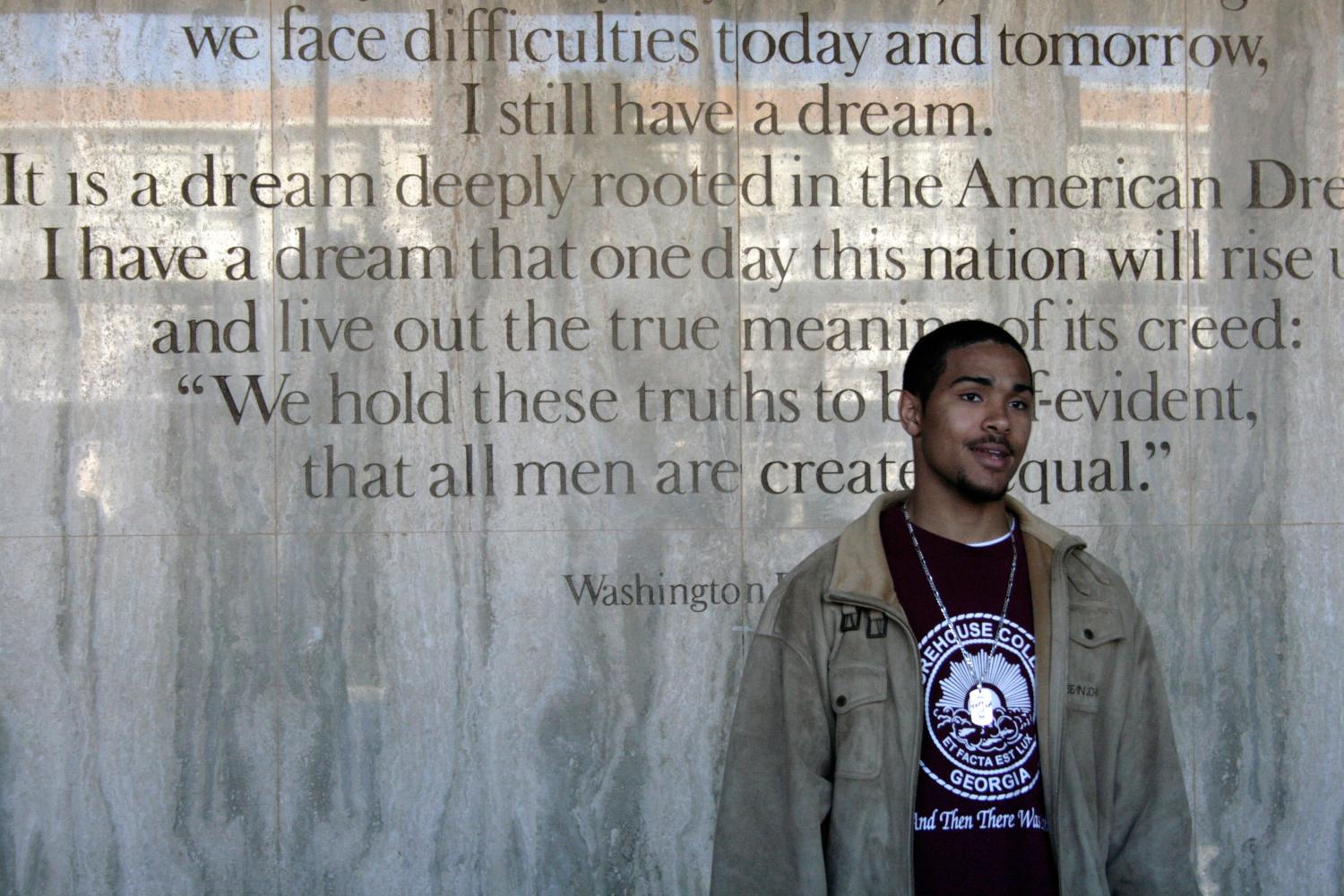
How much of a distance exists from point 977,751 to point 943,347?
2.77 feet

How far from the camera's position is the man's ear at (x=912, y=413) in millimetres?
3189

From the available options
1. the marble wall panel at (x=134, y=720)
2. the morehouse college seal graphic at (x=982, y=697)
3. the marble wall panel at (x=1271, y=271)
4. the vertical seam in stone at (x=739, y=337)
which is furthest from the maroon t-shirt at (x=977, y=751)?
the marble wall panel at (x=134, y=720)

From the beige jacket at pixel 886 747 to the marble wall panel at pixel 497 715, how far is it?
2602 mm

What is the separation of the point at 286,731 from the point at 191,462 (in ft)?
3.34

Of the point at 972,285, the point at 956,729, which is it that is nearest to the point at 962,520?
the point at 956,729

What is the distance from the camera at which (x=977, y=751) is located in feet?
9.36

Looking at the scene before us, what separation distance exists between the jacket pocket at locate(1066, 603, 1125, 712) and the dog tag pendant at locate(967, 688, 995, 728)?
152 millimetres

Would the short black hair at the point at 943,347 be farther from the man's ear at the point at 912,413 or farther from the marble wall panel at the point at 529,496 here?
the marble wall panel at the point at 529,496

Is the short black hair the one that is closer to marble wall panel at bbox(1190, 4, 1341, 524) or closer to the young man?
the young man

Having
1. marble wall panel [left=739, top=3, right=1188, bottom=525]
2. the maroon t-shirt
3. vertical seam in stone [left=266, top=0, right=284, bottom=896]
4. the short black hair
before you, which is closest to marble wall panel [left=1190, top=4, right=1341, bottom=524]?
marble wall panel [left=739, top=3, right=1188, bottom=525]

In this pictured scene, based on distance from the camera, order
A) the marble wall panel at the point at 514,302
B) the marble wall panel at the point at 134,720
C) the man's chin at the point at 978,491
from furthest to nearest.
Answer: the marble wall panel at the point at 514,302, the marble wall panel at the point at 134,720, the man's chin at the point at 978,491

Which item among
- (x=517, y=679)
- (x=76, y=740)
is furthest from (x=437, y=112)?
(x=76, y=740)

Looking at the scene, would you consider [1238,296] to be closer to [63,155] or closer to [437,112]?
[437,112]

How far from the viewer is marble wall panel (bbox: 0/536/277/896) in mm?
5395
